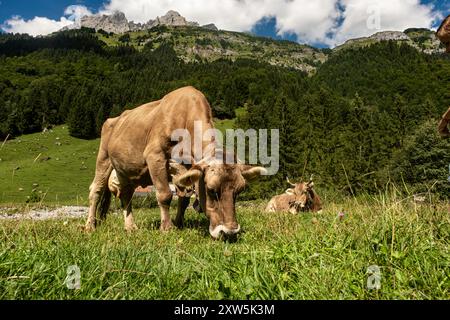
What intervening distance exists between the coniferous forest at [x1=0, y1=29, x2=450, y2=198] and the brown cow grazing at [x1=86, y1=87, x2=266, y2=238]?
961 centimetres

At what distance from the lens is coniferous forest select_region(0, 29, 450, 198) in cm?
5194

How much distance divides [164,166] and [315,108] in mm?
97578

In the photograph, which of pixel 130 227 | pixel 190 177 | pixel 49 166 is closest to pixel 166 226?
pixel 130 227

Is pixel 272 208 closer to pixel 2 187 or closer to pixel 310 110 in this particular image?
pixel 2 187

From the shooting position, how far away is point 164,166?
8016mm

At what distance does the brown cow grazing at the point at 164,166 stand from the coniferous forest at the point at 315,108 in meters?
9.61

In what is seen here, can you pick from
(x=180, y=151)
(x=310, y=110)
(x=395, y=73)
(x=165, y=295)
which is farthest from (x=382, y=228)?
(x=395, y=73)

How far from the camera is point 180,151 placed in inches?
307

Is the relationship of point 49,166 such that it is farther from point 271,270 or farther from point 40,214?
point 271,270

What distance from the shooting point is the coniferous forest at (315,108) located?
51.9 metres

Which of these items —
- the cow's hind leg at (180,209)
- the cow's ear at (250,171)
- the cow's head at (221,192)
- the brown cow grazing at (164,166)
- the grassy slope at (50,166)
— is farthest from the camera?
the grassy slope at (50,166)

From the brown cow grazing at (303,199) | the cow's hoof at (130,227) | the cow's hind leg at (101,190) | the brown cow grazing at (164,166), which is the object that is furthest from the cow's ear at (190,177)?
the brown cow grazing at (303,199)

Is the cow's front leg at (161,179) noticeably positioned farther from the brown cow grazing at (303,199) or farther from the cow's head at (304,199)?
the cow's head at (304,199)
